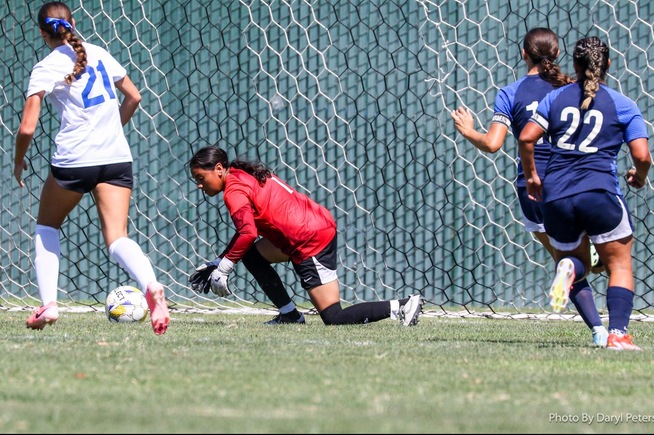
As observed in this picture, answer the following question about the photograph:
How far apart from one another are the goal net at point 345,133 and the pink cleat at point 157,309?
3.21 meters

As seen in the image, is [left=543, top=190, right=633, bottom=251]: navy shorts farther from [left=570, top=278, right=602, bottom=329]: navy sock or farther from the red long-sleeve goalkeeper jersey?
the red long-sleeve goalkeeper jersey

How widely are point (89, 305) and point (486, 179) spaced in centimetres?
322

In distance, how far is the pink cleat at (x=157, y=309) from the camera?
526 centimetres

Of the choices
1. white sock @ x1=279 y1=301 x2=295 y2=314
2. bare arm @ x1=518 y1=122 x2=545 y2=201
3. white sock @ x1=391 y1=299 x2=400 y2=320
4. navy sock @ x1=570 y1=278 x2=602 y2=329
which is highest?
bare arm @ x1=518 y1=122 x2=545 y2=201

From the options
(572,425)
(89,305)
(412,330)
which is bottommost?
(89,305)

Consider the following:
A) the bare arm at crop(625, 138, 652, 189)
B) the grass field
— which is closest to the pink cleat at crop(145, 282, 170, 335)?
the grass field

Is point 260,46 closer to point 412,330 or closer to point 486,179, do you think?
point 486,179

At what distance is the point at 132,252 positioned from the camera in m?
5.50

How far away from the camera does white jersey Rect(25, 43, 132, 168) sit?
5516 millimetres

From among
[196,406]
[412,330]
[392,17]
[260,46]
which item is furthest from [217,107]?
[196,406]

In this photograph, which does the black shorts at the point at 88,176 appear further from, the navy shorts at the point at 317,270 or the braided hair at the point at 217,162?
the navy shorts at the point at 317,270

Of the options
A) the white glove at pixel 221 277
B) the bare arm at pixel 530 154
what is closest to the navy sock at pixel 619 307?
the bare arm at pixel 530 154

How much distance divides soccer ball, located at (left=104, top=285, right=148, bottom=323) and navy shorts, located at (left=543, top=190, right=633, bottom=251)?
8.96 feet

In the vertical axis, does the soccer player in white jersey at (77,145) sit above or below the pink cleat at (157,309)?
above
